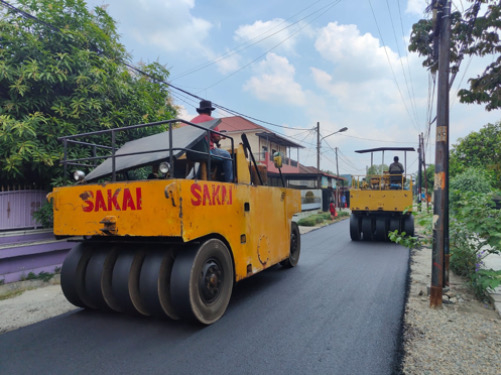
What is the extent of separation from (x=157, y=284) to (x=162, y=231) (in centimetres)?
66

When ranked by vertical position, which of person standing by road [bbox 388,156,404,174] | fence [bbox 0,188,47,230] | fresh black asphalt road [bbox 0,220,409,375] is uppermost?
person standing by road [bbox 388,156,404,174]

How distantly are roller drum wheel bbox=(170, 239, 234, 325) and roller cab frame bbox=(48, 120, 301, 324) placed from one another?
1 centimetres

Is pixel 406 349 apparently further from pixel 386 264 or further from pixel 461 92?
pixel 461 92

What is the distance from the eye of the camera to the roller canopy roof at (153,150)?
408 cm

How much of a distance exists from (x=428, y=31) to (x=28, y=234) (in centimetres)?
795

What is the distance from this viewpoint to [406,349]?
10.9 feet

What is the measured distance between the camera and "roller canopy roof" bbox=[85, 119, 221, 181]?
4076 millimetres

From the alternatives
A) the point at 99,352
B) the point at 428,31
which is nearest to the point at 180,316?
the point at 99,352

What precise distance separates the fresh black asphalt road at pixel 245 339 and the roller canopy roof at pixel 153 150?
1853 millimetres

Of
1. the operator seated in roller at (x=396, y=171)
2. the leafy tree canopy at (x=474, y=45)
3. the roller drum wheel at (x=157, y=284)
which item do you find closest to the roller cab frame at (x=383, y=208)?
the operator seated in roller at (x=396, y=171)

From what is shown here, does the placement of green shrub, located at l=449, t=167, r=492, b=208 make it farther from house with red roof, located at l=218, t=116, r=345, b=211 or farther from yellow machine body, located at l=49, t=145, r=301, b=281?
yellow machine body, located at l=49, t=145, r=301, b=281

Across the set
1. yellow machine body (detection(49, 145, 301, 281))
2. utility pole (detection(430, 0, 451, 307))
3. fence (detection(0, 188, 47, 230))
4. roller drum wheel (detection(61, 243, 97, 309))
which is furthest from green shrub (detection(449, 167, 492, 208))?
fence (detection(0, 188, 47, 230))

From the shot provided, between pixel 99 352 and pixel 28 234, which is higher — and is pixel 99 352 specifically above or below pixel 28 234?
below

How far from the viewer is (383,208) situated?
419 inches
